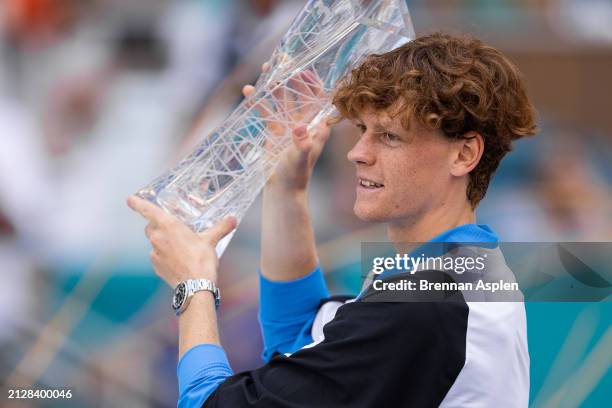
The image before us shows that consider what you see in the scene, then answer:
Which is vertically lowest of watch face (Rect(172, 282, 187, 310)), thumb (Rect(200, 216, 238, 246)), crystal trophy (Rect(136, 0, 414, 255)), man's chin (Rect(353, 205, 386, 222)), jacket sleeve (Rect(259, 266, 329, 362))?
jacket sleeve (Rect(259, 266, 329, 362))

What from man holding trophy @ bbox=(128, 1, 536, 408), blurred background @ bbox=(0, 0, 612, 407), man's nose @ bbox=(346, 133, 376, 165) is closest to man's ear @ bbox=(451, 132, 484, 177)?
man holding trophy @ bbox=(128, 1, 536, 408)

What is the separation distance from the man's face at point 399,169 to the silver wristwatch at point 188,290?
25 centimetres

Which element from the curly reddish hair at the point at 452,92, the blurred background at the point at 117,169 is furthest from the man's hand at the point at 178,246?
the blurred background at the point at 117,169

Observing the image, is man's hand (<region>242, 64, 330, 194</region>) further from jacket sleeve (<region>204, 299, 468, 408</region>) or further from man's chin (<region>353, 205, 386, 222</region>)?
jacket sleeve (<region>204, 299, 468, 408</region>)

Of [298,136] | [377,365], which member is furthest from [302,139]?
[377,365]

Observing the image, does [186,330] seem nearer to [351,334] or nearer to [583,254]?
[351,334]

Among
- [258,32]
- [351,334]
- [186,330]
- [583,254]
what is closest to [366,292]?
[351,334]

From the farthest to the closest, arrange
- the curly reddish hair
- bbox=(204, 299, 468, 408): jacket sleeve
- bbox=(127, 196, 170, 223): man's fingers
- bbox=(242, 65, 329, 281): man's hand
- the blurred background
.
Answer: the blurred background, bbox=(242, 65, 329, 281): man's hand, bbox=(127, 196, 170, 223): man's fingers, the curly reddish hair, bbox=(204, 299, 468, 408): jacket sleeve

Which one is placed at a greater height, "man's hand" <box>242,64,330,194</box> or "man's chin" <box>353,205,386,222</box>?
"man's hand" <box>242,64,330,194</box>

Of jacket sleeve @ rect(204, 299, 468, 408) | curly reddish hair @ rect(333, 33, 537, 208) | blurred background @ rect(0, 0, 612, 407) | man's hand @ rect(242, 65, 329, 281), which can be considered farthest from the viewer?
blurred background @ rect(0, 0, 612, 407)

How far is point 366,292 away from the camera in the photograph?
1.12 meters

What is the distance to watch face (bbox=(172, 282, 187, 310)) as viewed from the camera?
3.88 ft

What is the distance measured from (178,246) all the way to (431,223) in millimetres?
392

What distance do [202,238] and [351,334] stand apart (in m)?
0.33
